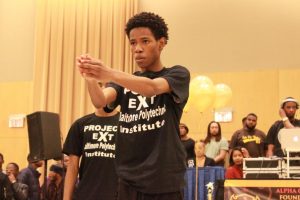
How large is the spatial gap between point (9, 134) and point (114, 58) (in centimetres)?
332

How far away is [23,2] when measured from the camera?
1257cm

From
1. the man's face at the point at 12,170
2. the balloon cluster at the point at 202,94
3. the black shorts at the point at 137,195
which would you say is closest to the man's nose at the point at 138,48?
the black shorts at the point at 137,195

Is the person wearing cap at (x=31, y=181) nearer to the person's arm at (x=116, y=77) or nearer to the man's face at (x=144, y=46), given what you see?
the man's face at (x=144, y=46)

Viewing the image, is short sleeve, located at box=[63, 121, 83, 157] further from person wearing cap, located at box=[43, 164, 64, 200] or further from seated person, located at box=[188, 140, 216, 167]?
person wearing cap, located at box=[43, 164, 64, 200]

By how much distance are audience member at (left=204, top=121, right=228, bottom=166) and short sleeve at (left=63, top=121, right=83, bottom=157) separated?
4.69 metres

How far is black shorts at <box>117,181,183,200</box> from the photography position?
2312 mm

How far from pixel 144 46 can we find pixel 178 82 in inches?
9.5

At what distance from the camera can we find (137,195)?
2326 millimetres

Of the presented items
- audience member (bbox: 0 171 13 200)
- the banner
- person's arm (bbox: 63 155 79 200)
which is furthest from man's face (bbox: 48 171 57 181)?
person's arm (bbox: 63 155 79 200)

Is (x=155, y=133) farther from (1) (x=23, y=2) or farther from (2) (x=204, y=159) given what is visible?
(1) (x=23, y=2)

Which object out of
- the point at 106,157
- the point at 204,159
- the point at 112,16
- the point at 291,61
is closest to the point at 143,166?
the point at 106,157

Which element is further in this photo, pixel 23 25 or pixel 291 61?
pixel 23 25

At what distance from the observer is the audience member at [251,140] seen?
26.1 ft

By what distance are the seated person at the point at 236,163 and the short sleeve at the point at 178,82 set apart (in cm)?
495
